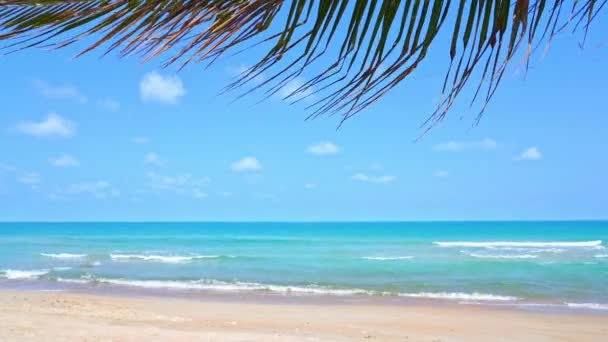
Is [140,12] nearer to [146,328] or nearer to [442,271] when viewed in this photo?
[146,328]

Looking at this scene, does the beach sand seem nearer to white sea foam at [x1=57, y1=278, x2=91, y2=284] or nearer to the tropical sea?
the tropical sea

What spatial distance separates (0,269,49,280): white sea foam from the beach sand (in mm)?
6728

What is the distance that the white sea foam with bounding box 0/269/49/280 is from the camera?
22266 mm

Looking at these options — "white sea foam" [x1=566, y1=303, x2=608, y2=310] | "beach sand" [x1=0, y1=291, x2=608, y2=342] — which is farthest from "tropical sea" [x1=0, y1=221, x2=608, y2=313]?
"beach sand" [x1=0, y1=291, x2=608, y2=342]

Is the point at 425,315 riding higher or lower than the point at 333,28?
lower

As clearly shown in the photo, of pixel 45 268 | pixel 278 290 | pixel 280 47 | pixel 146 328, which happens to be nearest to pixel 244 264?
pixel 45 268

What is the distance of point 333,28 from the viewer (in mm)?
904

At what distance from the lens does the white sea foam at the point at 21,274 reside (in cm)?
2227

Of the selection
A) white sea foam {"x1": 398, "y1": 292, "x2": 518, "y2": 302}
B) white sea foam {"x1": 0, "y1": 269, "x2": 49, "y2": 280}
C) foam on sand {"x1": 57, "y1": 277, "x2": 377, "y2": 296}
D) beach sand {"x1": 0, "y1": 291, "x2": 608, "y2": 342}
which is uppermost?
white sea foam {"x1": 0, "y1": 269, "x2": 49, "y2": 280}

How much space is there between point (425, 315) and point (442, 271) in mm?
11276

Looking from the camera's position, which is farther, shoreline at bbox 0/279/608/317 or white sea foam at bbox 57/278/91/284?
white sea foam at bbox 57/278/91/284

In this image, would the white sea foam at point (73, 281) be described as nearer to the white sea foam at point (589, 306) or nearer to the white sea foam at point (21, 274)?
the white sea foam at point (21, 274)

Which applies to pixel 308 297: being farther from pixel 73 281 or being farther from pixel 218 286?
pixel 73 281

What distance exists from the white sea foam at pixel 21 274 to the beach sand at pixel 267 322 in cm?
673
